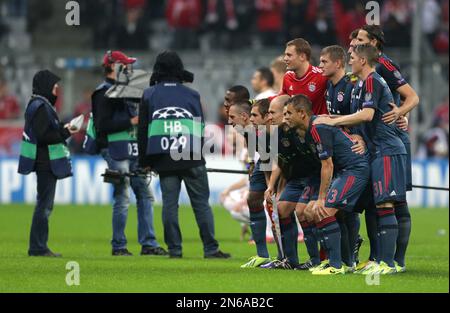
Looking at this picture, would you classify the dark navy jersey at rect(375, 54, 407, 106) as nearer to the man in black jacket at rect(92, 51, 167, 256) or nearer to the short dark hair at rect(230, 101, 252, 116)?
the short dark hair at rect(230, 101, 252, 116)

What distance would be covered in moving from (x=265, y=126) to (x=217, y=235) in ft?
20.2

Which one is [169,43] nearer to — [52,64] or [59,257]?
[52,64]

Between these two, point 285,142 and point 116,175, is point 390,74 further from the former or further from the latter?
point 116,175

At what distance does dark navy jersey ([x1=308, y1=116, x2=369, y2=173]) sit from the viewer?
11.6 metres

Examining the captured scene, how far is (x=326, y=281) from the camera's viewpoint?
36.5 feet

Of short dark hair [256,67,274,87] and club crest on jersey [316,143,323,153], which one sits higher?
short dark hair [256,67,274,87]

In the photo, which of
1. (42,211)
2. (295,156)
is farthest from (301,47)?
(42,211)

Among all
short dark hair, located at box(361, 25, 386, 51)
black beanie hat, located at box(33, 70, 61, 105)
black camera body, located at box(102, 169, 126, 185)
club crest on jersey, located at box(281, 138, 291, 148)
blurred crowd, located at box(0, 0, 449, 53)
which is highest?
blurred crowd, located at box(0, 0, 449, 53)

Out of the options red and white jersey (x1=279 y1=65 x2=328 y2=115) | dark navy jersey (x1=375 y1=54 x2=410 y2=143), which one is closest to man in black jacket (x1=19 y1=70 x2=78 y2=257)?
red and white jersey (x1=279 y1=65 x2=328 y2=115)

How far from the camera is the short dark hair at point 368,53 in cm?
1187

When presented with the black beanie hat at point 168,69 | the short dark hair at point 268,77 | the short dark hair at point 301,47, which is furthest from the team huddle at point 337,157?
the short dark hair at point 268,77

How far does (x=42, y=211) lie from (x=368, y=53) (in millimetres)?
4674

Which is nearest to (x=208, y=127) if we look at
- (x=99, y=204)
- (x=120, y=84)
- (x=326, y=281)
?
(x=99, y=204)

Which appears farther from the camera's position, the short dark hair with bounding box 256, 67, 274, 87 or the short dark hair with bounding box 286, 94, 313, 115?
the short dark hair with bounding box 256, 67, 274, 87
